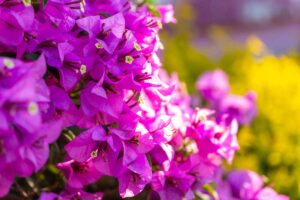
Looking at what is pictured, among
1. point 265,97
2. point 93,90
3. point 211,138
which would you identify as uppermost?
point 93,90

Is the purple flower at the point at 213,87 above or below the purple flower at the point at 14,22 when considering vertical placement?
below

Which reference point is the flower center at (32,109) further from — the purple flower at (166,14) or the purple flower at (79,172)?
the purple flower at (166,14)

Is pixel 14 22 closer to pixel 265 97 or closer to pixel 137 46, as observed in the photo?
pixel 137 46

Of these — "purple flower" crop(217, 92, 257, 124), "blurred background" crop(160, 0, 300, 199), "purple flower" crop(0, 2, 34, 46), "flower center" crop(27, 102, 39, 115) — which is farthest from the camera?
"blurred background" crop(160, 0, 300, 199)

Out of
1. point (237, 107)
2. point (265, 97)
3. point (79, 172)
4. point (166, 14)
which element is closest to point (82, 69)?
point (79, 172)

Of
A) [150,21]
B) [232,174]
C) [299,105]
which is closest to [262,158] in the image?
[299,105]

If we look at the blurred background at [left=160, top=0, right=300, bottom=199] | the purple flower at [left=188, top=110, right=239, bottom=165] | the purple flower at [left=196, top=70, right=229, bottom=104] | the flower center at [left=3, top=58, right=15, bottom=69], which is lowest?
the blurred background at [left=160, top=0, right=300, bottom=199]

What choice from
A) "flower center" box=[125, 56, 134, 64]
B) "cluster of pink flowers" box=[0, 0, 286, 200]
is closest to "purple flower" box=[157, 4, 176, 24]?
"cluster of pink flowers" box=[0, 0, 286, 200]

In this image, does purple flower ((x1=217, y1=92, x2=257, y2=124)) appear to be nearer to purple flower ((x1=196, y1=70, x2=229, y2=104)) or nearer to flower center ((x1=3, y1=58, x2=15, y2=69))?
purple flower ((x1=196, y1=70, x2=229, y2=104))

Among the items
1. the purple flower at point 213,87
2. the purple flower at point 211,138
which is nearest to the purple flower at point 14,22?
the purple flower at point 211,138
